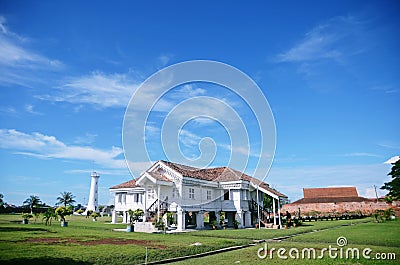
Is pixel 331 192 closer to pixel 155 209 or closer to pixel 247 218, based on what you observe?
pixel 247 218

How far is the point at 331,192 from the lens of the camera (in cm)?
6025

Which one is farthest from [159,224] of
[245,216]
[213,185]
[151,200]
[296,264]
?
[296,264]

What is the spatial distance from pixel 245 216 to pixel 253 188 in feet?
9.60

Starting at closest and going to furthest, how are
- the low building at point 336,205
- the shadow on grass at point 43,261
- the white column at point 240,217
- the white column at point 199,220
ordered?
the shadow on grass at point 43,261 < the white column at point 199,220 < the white column at point 240,217 < the low building at point 336,205

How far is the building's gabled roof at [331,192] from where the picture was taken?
59.6m

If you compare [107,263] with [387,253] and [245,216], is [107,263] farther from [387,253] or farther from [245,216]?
[245,216]

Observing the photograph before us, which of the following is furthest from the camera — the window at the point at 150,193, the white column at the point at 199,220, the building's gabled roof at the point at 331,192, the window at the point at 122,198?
the building's gabled roof at the point at 331,192

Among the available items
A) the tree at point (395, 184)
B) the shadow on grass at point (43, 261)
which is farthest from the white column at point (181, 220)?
the tree at point (395, 184)

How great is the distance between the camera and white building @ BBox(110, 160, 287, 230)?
2738 centimetres

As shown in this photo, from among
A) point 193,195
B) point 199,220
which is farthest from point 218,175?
point 199,220

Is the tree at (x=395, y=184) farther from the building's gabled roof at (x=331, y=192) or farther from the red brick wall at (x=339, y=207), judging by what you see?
the building's gabled roof at (x=331, y=192)

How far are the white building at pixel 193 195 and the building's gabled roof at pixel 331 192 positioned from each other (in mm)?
29133

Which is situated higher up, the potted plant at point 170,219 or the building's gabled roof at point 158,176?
the building's gabled roof at point 158,176

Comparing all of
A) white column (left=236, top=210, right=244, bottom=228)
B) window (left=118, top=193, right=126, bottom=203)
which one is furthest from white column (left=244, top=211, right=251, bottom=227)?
window (left=118, top=193, right=126, bottom=203)
